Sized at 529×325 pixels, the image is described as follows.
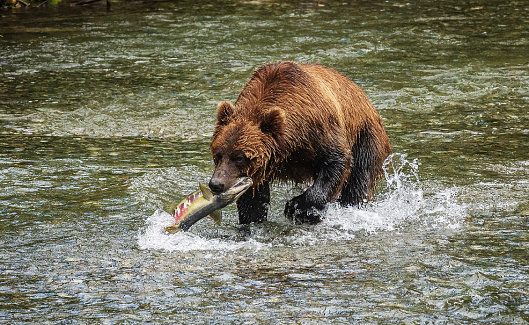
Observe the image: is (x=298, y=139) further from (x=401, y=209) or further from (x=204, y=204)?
(x=401, y=209)

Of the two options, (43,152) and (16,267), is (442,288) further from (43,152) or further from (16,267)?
(43,152)

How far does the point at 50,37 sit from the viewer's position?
53.7 ft

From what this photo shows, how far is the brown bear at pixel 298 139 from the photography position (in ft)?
21.0

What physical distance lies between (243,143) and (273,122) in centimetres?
31

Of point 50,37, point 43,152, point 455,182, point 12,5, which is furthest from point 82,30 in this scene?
point 455,182

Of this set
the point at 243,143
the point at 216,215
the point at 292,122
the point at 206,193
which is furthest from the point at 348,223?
the point at 206,193

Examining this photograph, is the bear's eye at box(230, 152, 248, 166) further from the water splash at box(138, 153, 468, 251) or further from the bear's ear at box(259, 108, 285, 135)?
the water splash at box(138, 153, 468, 251)

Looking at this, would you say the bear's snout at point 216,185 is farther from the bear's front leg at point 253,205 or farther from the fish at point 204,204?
the bear's front leg at point 253,205

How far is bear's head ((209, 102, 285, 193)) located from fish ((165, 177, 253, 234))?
6 centimetres

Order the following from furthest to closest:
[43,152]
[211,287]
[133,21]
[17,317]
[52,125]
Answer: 1. [133,21]
2. [52,125]
3. [43,152]
4. [211,287]
5. [17,317]

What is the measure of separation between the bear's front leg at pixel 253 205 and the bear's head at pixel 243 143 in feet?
1.52

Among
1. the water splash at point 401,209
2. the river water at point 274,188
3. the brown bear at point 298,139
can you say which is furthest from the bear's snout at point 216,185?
the water splash at point 401,209

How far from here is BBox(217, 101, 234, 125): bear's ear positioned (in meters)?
6.52

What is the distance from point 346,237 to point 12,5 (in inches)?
610
